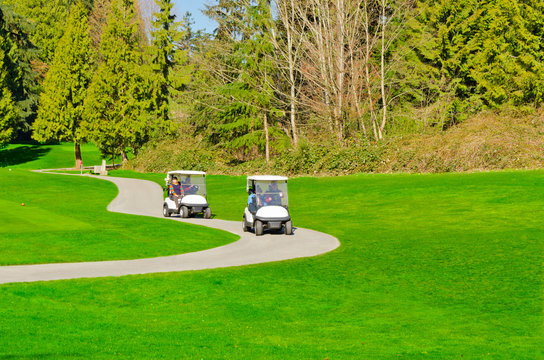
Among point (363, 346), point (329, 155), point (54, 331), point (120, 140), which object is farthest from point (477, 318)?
point (120, 140)

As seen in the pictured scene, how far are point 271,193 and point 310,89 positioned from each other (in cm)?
A: 2988

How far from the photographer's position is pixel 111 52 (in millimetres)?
55125

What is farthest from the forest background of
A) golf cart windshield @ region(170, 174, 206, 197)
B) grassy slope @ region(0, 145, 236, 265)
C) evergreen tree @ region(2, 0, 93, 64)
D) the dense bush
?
grassy slope @ region(0, 145, 236, 265)

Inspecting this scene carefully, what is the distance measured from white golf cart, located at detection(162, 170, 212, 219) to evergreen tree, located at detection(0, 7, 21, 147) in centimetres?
3677

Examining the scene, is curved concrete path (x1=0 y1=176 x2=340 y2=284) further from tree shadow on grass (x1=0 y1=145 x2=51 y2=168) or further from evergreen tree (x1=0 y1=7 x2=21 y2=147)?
tree shadow on grass (x1=0 y1=145 x2=51 y2=168)

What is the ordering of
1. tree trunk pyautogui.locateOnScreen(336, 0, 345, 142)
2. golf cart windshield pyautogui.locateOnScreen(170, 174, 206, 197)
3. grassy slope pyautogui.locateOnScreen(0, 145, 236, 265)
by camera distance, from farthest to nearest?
→ tree trunk pyautogui.locateOnScreen(336, 0, 345, 142) → golf cart windshield pyautogui.locateOnScreen(170, 174, 206, 197) → grassy slope pyautogui.locateOnScreen(0, 145, 236, 265)

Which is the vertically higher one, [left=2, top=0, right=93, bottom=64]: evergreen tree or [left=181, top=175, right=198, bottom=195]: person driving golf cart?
[left=2, top=0, right=93, bottom=64]: evergreen tree

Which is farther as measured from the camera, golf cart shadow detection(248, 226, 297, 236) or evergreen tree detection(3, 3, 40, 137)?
evergreen tree detection(3, 3, 40, 137)

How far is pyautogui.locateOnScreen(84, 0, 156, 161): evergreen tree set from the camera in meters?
54.2

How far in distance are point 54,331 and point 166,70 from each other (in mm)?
50524

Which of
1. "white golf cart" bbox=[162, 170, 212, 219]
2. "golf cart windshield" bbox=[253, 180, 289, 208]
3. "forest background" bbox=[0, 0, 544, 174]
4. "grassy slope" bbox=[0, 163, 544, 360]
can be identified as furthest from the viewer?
"forest background" bbox=[0, 0, 544, 174]

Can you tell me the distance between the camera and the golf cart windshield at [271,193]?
1877cm

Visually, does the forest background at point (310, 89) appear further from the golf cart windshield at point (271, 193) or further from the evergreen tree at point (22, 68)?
the golf cart windshield at point (271, 193)

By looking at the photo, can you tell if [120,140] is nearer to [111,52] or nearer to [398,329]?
[111,52]
